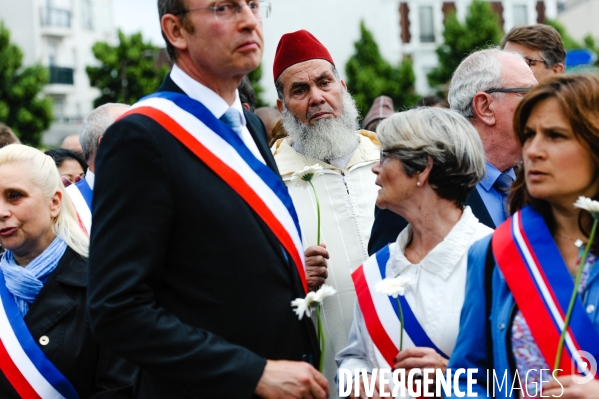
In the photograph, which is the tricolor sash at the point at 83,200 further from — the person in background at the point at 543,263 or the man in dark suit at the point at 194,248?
the person in background at the point at 543,263

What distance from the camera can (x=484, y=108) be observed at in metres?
4.32

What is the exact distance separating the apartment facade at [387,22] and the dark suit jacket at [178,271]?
37.6 meters

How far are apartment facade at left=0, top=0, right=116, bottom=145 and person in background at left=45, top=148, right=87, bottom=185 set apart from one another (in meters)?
39.8

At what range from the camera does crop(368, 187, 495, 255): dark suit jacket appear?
3830 mm

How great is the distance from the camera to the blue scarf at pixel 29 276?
3619mm

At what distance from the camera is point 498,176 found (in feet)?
13.6

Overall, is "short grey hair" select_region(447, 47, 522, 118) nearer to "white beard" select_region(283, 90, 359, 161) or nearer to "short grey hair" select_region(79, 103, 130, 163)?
"white beard" select_region(283, 90, 359, 161)

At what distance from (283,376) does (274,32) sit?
4116 cm

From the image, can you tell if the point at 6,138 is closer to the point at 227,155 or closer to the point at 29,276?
the point at 29,276

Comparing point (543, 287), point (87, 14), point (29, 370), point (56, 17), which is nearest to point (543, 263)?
point (543, 287)

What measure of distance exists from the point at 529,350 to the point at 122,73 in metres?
28.4

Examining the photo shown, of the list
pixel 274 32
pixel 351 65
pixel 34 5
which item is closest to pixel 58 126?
pixel 34 5

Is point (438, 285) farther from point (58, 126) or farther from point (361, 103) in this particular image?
point (58, 126)

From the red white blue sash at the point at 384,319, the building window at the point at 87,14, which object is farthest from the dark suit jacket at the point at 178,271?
the building window at the point at 87,14
